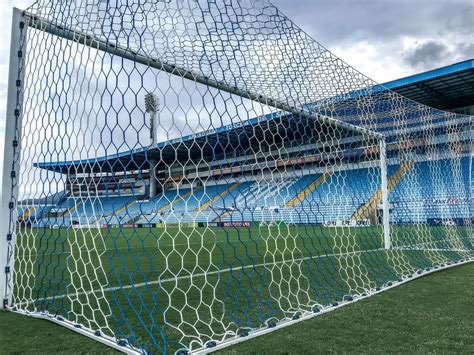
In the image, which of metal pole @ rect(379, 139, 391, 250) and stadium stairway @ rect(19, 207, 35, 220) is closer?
stadium stairway @ rect(19, 207, 35, 220)

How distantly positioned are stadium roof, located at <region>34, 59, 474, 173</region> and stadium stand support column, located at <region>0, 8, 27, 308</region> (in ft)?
0.79

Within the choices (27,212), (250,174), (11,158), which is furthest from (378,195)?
(11,158)

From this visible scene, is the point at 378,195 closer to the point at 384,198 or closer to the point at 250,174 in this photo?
the point at 384,198

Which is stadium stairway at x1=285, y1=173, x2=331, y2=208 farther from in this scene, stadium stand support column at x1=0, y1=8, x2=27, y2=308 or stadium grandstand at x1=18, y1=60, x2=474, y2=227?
stadium stand support column at x1=0, y1=8, x2=27, y2=308

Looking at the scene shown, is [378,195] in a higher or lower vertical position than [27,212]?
higher

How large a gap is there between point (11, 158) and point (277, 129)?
2.55 meters

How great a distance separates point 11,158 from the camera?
3.21 meters

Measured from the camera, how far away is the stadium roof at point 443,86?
1399 centimetres

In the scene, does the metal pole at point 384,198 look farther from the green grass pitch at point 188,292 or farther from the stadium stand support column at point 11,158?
the stadium stand support column at point 11,158

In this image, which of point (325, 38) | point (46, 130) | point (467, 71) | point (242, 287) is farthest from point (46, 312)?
point (467, 71)

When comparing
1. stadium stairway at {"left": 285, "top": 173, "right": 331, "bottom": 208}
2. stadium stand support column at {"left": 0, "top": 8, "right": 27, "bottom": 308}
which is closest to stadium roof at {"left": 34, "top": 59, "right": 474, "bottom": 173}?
stadium stand support column at {"left": 0, "top": 8, "right": 27, "bottom": 308}

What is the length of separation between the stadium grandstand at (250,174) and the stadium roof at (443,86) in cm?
627

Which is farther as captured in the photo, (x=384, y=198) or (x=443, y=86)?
(x=443, y=86)

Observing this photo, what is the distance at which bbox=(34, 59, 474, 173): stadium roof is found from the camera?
3.06 m
